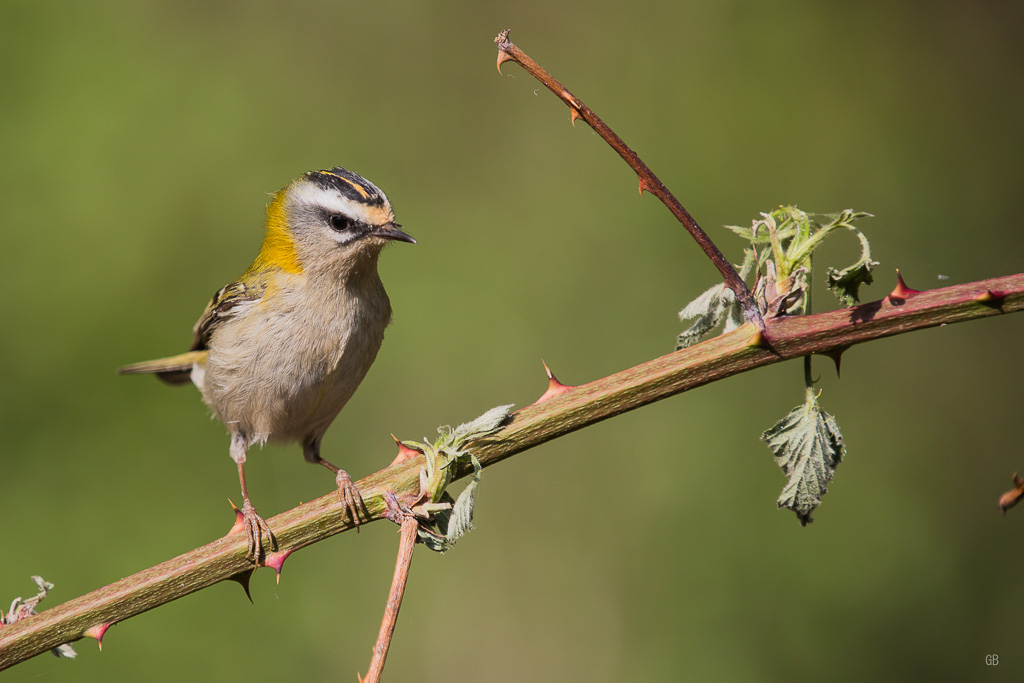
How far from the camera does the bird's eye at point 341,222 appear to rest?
3.42 meters

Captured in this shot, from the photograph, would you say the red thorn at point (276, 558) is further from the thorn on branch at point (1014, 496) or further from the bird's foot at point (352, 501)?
the thorn on branch at point (1014, 496)

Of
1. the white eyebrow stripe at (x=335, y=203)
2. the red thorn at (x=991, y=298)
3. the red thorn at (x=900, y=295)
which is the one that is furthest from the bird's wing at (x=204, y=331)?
the red thorn at (x=991, y=298)

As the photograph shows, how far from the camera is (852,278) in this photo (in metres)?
1.71

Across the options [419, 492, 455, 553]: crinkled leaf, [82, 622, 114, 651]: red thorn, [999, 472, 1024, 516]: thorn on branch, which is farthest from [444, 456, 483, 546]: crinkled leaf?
[999, 472, 1024, 516]: thorn on branch

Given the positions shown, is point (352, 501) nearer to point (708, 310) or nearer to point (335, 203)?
point (708, 310)

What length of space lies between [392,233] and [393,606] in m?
1.98

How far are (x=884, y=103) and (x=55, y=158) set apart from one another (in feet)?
17.9

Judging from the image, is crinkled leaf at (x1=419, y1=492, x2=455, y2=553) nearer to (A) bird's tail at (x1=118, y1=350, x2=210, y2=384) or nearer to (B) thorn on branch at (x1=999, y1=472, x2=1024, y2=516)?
(B) thorn on branch at (x1=999, y1=472, x2=1024, y2=516)

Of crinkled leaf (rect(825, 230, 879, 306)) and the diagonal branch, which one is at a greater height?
crinkled leaf (rect(825, 230, 879, 306))

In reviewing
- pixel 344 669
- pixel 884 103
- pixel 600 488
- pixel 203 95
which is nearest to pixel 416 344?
pixel 600 488

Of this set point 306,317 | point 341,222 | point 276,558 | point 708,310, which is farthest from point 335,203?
point 708,310

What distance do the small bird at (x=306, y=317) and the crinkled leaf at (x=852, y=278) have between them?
189 cm

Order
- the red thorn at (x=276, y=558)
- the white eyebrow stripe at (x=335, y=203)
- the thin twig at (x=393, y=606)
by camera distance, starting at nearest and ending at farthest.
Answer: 1. the thin twig at (x=393, y=606)
2. the red thorn at (x=276, y=558)
3. the white eyebrow stripe at (x=335, y=203)

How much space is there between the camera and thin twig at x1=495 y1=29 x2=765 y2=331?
1.54m
